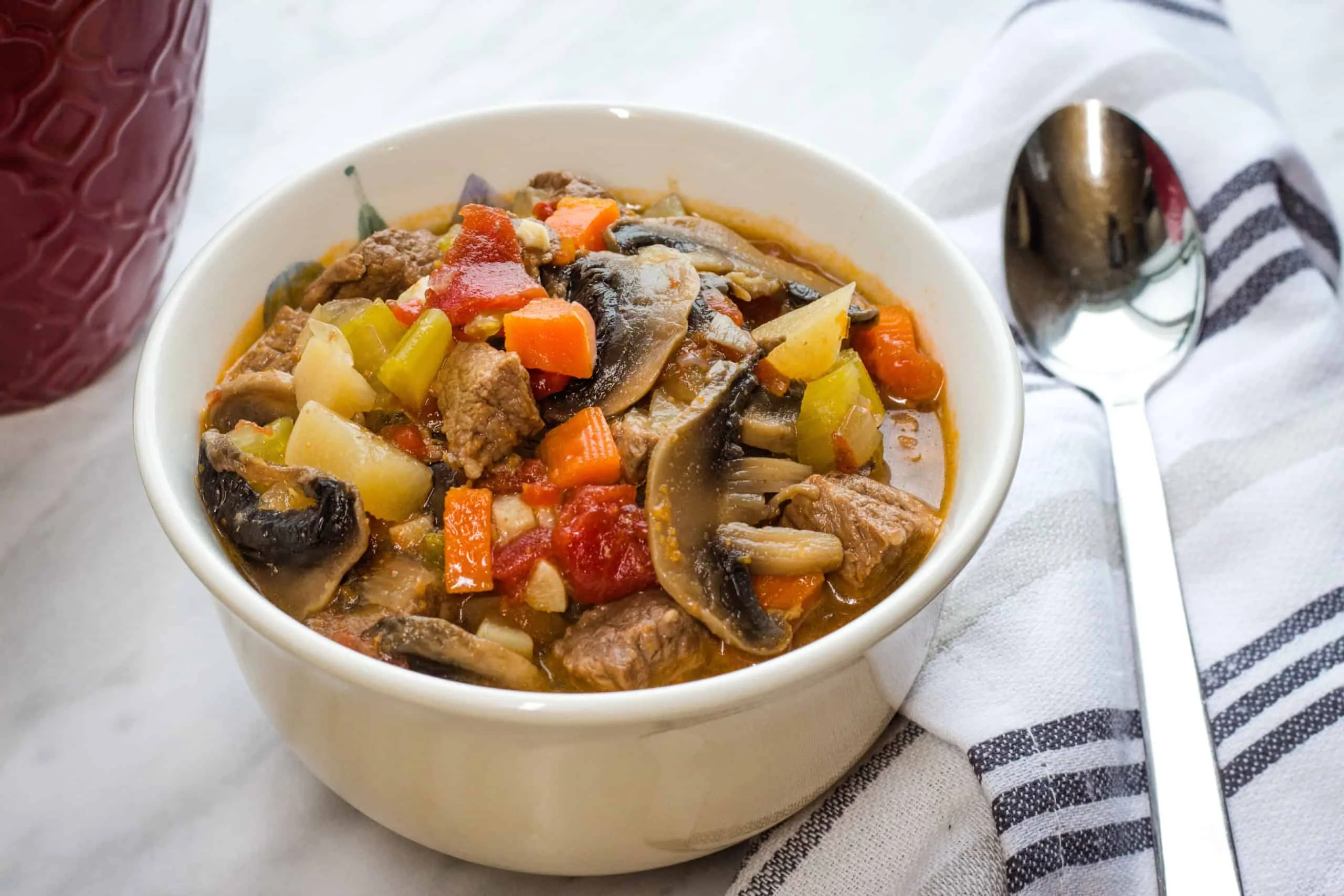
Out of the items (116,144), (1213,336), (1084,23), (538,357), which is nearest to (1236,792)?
(1213,336)

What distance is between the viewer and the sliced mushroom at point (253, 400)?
2373 millimetres

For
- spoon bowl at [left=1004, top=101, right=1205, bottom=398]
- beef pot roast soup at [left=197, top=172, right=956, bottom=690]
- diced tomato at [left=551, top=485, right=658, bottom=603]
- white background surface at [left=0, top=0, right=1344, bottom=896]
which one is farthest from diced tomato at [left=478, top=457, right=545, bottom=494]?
spoon bowl at [left=1004, top=101, right=1205, bottom=398]

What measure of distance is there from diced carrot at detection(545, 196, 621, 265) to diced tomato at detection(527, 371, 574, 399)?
1.25 feet

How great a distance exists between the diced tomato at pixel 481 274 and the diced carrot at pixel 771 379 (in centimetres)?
46

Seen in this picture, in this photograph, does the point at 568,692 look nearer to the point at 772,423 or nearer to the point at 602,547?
the point at 602,547

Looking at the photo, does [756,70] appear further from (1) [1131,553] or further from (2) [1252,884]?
(2) [1252,884]

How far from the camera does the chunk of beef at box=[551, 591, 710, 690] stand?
2.00 meters

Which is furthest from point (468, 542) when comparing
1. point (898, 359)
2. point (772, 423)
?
point (898, 359)

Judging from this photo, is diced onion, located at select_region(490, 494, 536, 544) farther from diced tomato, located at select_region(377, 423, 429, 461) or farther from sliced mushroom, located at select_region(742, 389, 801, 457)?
sliced mushroom, located at select_region(742, 389, 801, 457)

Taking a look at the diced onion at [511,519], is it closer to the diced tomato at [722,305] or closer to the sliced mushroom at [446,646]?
the sliced mushroom at [446,646]

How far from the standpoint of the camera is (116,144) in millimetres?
2734

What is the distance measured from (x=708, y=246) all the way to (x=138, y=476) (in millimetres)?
1530

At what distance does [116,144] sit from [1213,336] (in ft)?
8.98

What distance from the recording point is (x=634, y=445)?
7.28ft
